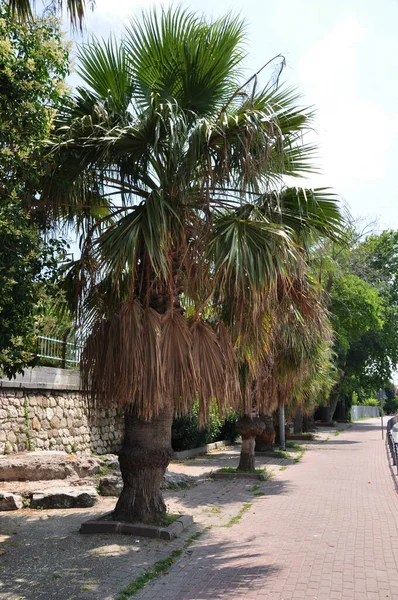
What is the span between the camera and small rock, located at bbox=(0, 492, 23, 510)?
916 cm

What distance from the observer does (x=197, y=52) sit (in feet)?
26.0

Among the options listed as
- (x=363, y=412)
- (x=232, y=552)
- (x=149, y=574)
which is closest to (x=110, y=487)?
(x=232, y=552)

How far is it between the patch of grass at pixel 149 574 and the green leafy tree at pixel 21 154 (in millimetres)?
2255

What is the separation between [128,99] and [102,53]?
2.10ft

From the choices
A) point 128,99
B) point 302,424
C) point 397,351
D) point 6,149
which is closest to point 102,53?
point 128,99

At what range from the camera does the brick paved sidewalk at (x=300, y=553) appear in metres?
5.89

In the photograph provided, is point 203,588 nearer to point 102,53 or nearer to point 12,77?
point 12,77

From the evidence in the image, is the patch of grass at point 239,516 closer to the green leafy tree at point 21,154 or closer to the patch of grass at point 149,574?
the patch of grass at point 149,574

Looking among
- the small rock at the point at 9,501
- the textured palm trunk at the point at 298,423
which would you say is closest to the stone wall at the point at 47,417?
the small rock at the point at 9,501

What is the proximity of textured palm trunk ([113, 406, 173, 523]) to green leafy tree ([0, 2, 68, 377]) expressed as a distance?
245cm

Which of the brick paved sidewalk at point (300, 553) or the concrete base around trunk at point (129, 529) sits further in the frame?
the concrete base around trunk at point (129, 529)

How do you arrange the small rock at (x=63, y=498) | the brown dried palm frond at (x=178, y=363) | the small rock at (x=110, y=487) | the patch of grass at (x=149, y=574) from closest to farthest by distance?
the patch of grass at (x=149, y=574) < the brown dried palm frond at (x=178, y=363) < the small rock at (x=63, y=498) < the small rock at (x=110, y=487)

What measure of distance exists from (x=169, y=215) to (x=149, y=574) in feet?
13.1

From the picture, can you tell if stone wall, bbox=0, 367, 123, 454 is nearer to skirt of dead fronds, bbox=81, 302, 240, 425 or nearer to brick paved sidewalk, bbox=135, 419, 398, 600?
skirt of dead fronds, bbox=81, 302, 240, 425
